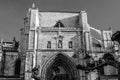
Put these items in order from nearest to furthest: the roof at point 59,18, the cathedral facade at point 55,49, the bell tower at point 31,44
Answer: the bell tower at point 31,44 → the cathedral facade at point 55,49 → the roof at point 59,18

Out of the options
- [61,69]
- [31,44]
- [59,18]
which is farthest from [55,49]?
[59,18]

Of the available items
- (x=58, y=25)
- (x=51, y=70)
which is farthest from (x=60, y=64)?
(x=58, y=25)

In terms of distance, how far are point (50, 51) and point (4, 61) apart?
21.5ft

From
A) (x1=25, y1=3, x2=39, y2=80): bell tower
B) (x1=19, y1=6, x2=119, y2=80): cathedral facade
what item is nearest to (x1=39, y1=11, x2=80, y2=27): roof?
(x1=19, y1=6, x2=119, y2=80): cathedral facade

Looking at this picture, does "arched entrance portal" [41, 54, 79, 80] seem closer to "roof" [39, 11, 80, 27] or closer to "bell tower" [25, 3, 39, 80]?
"bell tower" [25, 3, 39, 80]

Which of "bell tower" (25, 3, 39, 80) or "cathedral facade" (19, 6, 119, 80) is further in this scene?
"cathedral facade" (19, 6, 119, 80)

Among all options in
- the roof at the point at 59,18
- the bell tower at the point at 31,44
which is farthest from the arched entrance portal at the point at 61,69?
the roof at the point at 59,18

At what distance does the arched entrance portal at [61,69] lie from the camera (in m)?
19.6

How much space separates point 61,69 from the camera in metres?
20.8

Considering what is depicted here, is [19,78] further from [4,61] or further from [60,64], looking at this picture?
[60,64]

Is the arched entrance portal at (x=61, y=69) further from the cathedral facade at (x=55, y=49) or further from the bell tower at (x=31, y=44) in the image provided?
the bell tower at (x=31, y=44)

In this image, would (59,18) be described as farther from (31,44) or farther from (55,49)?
(31,44)

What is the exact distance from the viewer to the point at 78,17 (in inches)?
966

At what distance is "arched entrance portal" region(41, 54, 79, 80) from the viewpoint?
1962 cm
